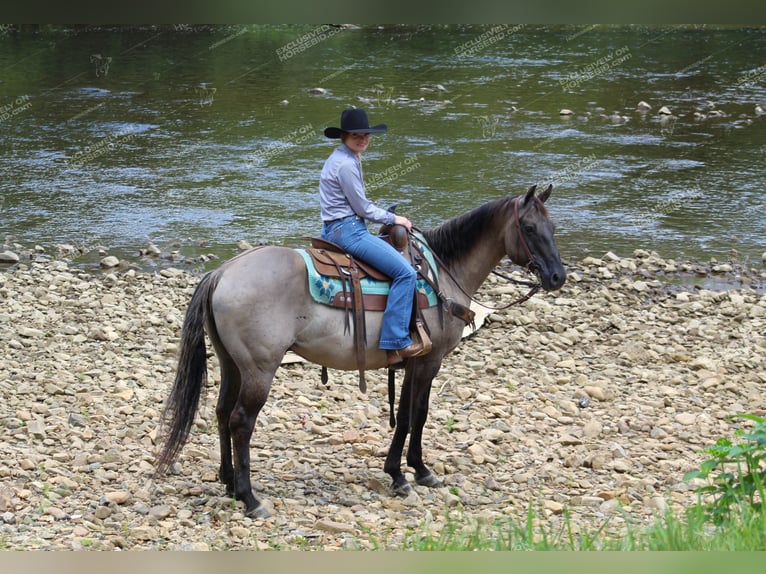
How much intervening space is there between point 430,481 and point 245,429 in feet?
4.97

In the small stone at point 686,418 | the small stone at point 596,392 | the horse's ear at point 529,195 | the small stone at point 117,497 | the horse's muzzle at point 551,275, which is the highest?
the horse's ear at point 529,195

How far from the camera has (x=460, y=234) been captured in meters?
6.89

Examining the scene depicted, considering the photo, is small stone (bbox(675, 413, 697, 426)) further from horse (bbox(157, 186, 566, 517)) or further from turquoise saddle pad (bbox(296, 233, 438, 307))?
turquoise saddle pad (bbox(296, 233, 438, 307))

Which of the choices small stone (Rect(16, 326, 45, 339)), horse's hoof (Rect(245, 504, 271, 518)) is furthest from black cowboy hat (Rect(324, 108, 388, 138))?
→ small stone (Rect(16, 326, 45, 339))

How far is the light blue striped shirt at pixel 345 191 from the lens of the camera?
627cm

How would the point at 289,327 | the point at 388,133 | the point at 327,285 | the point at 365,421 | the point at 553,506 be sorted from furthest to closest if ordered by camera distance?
the point at 388,133 → the point at 365,421 → the point at 553,506 → the point at 327,285 → the point at 289,327

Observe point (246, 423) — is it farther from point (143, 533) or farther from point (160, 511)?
point (143, 533)

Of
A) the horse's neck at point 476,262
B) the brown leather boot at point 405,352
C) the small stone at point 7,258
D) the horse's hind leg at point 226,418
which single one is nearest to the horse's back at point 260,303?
the horse's hind leg at point 226,418

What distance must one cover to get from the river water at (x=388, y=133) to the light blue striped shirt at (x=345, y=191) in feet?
17.6

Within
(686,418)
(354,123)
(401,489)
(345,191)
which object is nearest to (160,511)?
(401,489)

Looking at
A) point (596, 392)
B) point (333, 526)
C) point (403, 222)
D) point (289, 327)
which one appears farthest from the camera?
point (596, 392)

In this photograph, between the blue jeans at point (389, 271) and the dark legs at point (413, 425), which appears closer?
the blue jeans at point (389, 271)

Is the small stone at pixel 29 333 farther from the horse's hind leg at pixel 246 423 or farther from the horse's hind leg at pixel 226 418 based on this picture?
the horse's hind leg at pixel 246 423

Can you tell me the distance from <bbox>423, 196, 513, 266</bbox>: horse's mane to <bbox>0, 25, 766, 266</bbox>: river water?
458 centimetres
